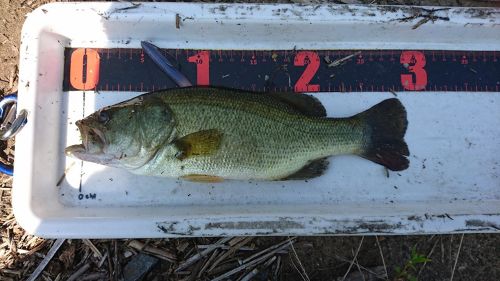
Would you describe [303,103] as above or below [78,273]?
above

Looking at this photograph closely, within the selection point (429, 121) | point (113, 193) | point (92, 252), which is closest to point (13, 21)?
point (113, 193)

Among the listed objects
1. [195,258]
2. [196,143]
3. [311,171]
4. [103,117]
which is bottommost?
[195,258]

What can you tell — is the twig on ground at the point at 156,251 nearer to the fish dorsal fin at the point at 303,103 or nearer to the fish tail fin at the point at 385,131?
the fish dorsal fin at the point at 303,103

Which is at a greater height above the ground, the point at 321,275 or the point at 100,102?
the point at 100,102

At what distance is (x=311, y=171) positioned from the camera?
279 centimetres

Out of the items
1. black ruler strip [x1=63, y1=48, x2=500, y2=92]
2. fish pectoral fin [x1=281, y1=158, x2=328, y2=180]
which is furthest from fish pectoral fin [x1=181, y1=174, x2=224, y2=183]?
black ruler strip [x1=63, y1=48, x2=500, y2=92]

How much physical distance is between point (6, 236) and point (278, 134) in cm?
207

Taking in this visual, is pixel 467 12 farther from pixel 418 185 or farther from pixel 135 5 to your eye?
pixel 135 5

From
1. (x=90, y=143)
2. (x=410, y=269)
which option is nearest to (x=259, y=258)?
(x=410, y=269)

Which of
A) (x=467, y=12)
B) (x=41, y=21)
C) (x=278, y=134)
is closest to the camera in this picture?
(x=278, y=134)

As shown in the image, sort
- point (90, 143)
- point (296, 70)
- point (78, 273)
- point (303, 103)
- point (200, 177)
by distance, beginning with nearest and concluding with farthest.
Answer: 1. point (90, 143)
2. point (200, 177)
3. point (303, 103)
4. point (78, 273)
5. point (296, 70)

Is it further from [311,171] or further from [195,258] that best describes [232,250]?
[311,171]

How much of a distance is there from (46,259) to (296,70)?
87.0 inches

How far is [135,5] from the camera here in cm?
289
